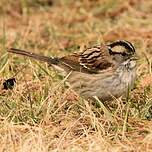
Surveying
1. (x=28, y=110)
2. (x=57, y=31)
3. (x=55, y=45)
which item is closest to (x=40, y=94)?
(x=28, y=110)

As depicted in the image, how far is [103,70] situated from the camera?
20.8 feet

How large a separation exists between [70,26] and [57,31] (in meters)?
0.37

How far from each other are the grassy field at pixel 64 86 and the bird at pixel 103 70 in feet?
0.32

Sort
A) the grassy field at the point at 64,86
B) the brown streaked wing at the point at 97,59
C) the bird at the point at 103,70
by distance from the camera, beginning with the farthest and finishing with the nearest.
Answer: the brown streaked wing at the point at 97,59, the bird at the point at 103,70, the grassy field at the point at 64,86

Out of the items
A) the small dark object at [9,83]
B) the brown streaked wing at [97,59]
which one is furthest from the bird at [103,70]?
the small dark object at [9,83]

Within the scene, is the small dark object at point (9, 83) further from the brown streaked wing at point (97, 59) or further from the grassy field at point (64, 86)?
the brown streaked wing at point (97, 59)

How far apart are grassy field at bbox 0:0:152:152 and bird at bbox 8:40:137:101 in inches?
3.8

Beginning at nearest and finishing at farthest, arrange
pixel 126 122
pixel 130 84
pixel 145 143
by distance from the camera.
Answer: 1. pixel 145 143
2. pixel 126 122
3. pixel 130 84

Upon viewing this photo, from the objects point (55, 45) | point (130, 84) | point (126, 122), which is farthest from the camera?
point (55, 45)

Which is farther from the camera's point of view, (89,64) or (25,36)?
(25,36)

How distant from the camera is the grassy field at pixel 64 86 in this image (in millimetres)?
5473

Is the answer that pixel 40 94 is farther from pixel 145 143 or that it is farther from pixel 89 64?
pixel 145 143

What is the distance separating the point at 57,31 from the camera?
8.95 m

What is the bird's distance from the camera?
6.17m
